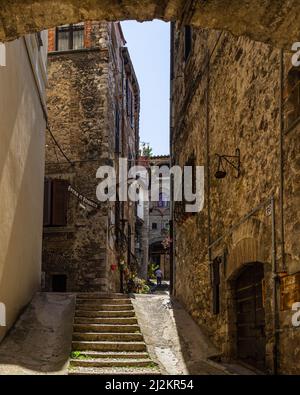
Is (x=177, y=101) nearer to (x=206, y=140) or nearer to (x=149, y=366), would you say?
(x=206, y=140)

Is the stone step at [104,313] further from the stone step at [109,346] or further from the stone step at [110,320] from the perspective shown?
the stone step at [109,346]

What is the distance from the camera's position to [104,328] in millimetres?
8750

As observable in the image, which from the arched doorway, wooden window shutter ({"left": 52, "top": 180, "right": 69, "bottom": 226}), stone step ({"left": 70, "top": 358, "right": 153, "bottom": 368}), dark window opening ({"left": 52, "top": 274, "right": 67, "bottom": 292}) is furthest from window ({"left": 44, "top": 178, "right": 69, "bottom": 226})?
the arched doorway

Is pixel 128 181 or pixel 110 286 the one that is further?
pixel 128 181

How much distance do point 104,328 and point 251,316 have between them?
2935 mm

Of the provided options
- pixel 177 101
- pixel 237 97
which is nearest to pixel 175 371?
pixel 237 97

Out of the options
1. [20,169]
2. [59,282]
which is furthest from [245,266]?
[59,282]

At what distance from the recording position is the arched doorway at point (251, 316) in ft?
20.7

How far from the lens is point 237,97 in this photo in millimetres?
7297

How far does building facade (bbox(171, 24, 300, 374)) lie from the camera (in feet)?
17.1

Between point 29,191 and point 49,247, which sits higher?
point 29,191

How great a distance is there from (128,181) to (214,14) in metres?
16.2

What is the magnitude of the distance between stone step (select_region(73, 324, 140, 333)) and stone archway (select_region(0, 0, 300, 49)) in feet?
19.7

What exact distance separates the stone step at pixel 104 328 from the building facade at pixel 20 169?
1.04 metres
